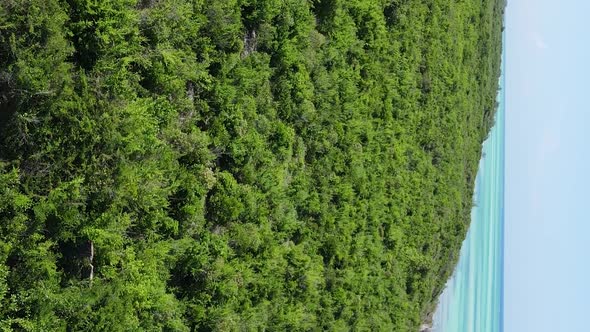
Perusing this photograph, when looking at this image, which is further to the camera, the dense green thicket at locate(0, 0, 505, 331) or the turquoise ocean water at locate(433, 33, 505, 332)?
the turquoise ocean water at locate(433, 33, 505, 332)

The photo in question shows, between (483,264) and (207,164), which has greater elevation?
Result: (207,164)

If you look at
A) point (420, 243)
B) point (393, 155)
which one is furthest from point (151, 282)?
point (420, 243)

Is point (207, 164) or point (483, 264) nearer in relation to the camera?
point (207, 164)

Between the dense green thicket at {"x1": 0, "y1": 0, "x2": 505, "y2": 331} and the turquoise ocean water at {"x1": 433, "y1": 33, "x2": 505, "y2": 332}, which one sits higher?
the dense green thicket at {"x1": 0, "y1": 0, "x2": 505, "y2": 331}
